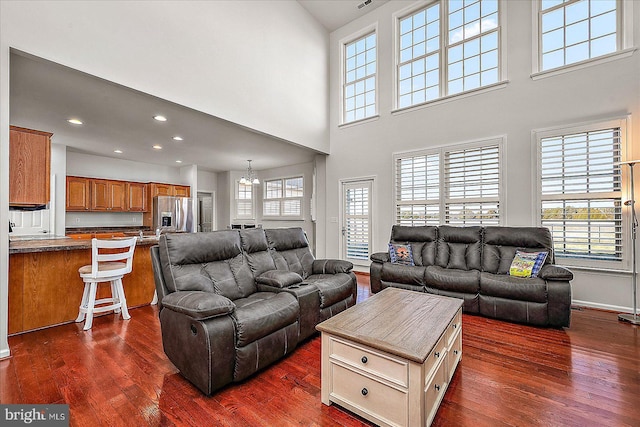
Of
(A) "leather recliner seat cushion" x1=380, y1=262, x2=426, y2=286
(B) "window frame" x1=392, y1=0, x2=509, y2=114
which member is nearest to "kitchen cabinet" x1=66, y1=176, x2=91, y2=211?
(A) "leather recliner seat cushion" x1=380, y1=262, x2=426, y2=286

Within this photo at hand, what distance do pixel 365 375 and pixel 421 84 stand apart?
5.16 meters

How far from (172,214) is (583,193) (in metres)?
8.01

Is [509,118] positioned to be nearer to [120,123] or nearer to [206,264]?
[206,264]

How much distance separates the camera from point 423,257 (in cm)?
420

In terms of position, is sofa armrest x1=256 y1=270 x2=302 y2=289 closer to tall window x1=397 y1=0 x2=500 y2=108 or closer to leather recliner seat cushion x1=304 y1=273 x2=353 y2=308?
leather recliner seat cushion x1=304 y1=273 x2=353 y2=308

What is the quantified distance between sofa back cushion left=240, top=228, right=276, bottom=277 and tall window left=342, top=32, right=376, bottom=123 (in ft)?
13.1

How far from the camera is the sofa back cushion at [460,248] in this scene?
12.6 feet

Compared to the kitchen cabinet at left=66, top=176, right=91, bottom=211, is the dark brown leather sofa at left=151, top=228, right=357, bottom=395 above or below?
below

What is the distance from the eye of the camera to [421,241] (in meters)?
4.32

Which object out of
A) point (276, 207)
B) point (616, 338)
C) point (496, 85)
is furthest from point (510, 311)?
point (276, 207)

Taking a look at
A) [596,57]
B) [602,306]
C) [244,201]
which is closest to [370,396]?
[602,306]

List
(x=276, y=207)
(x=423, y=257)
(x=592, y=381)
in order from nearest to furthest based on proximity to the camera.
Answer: (x=592, y=381), (x=423, y=257), (x=276, y=207)

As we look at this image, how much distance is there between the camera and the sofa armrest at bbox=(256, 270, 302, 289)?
102 inches

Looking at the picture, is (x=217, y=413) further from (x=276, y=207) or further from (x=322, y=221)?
(x=276, y=207)
